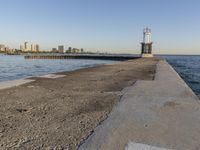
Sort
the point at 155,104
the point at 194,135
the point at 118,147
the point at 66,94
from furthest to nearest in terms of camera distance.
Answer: the point at 66,94
the point at 155,104
the point at 194,135
the point at 118,147

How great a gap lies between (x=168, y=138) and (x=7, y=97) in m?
4.45

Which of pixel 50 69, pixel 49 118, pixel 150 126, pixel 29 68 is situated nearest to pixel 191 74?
pixel 50 69

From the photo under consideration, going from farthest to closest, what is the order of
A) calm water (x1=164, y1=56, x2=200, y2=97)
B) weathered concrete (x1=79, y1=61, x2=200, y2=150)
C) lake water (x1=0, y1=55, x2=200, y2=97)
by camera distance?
1. lake water (x1=0, y1=55, x2=200, y2=97)
2. calm water (x1=164, y1=56, x2=200, y2=97)
3. weathered concrete (x1=79, y1=61, x2=200, y2=150)

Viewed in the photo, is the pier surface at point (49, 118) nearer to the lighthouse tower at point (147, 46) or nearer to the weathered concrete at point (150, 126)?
the weathered concrete at point (150, 126)

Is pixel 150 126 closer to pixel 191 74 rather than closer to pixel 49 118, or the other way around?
pixel 49 118

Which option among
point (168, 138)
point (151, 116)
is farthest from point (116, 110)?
point (168, 138)

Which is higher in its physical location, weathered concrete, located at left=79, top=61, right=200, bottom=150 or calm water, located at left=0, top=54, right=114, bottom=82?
weathered concrete, located at left=79, top=61, right=200, bottom=150

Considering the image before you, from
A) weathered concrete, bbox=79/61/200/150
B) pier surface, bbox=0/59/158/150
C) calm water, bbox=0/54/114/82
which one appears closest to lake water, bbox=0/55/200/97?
calm water, bbox=0/54/114/82

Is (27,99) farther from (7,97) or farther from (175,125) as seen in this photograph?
(175,125)

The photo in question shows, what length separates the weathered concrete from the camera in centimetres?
299

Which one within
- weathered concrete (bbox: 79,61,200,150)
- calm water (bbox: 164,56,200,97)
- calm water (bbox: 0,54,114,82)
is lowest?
calm water (bbox: 0,54,114,82)

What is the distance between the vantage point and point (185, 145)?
2959 mm

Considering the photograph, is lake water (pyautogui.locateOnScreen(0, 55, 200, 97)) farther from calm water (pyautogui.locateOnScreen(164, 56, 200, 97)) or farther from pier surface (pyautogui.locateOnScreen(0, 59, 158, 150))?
pier surface (pyautogui.locateOnScreen(0, 59, 158, 150))

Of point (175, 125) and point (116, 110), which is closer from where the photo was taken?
point (175, 125)
